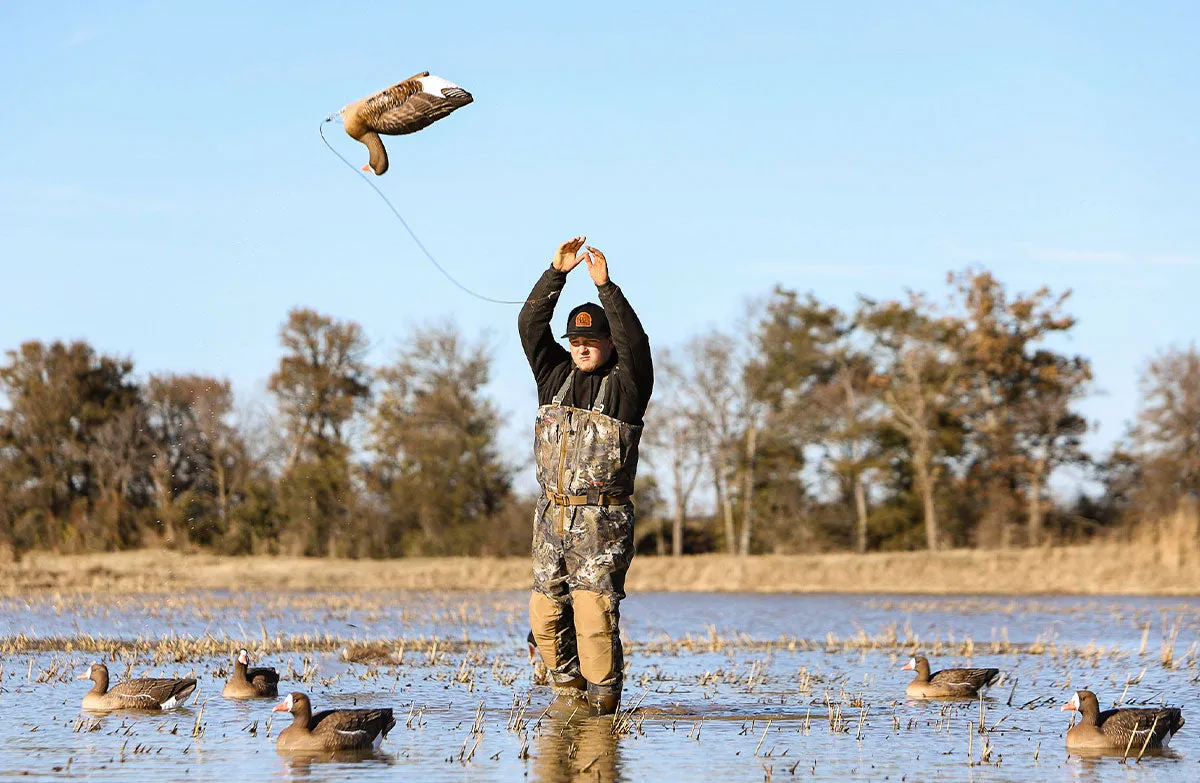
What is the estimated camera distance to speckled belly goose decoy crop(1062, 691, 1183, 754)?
8.17m

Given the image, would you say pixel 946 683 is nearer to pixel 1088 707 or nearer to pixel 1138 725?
pixel 1088 707

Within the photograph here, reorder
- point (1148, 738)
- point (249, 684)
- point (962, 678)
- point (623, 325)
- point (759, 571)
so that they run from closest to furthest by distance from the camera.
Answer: point (1148, 738), point (623, 325), point (249, 684), point (962, 678), point (759, 571)

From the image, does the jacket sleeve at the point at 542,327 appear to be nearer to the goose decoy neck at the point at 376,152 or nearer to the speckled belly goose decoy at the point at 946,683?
the goose decoy neck at the point at 376,152

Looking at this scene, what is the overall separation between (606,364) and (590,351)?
0.18 meters

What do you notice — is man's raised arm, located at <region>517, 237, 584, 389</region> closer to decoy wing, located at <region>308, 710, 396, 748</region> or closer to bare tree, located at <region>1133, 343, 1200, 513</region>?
decoy wing, located at <region>308, 710, 396, 748</region>

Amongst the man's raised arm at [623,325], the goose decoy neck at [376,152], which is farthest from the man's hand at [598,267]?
the goose decoy neck at [376,152]

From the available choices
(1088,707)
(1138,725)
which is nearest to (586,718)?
(1088,707)

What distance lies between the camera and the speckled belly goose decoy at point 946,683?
10.8 metres

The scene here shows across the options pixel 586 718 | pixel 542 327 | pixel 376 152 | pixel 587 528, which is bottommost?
pixel 586 718

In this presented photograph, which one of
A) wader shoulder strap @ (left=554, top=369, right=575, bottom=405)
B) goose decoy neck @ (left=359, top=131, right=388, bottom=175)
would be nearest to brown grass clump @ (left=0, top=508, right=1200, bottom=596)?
goose decoy neck @ (left=359, top=131, right=388, bottom=175)

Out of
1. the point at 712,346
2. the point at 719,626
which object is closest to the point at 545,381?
the point at 719,626

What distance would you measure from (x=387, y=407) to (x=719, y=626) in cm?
3103

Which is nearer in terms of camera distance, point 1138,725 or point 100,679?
point 1138,725

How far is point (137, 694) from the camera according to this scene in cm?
941
